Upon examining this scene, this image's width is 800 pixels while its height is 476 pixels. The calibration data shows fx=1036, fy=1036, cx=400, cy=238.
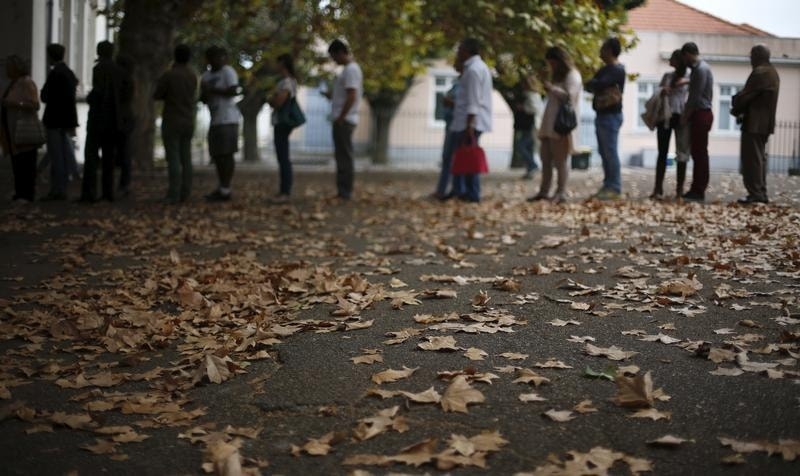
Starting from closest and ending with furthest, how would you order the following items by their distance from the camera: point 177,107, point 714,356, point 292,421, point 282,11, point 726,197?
point 292,421 < point 714,356 < point 177,107 < point 726,197 < point 282,11

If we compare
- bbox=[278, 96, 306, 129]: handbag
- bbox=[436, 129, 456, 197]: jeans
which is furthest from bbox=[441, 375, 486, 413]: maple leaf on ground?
bbox=[436, 129, 456, 197]: jeans

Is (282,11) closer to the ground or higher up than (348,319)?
higher up

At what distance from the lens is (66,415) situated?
171 inches

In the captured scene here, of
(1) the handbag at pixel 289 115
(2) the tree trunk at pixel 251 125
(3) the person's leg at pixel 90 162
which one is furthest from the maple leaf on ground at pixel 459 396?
(2) the tree trunk at pixel 251 125

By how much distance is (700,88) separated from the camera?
13.6 meters

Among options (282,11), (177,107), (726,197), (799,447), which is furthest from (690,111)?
(282,11)

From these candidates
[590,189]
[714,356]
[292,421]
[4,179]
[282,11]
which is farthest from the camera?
[282,11]

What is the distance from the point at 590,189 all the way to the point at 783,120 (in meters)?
11.3

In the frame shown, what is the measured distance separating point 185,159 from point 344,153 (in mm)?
2267

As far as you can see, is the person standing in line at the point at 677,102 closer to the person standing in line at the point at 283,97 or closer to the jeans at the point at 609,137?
the jeans at the point at 609,137

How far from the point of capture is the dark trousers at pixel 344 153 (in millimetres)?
14516

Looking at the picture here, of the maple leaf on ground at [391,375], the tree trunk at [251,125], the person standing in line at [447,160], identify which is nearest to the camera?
the maple leaf on ground at [391,375]

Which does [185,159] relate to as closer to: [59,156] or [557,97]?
[59,156]

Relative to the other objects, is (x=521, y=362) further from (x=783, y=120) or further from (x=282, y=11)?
(x=783, y=120)
